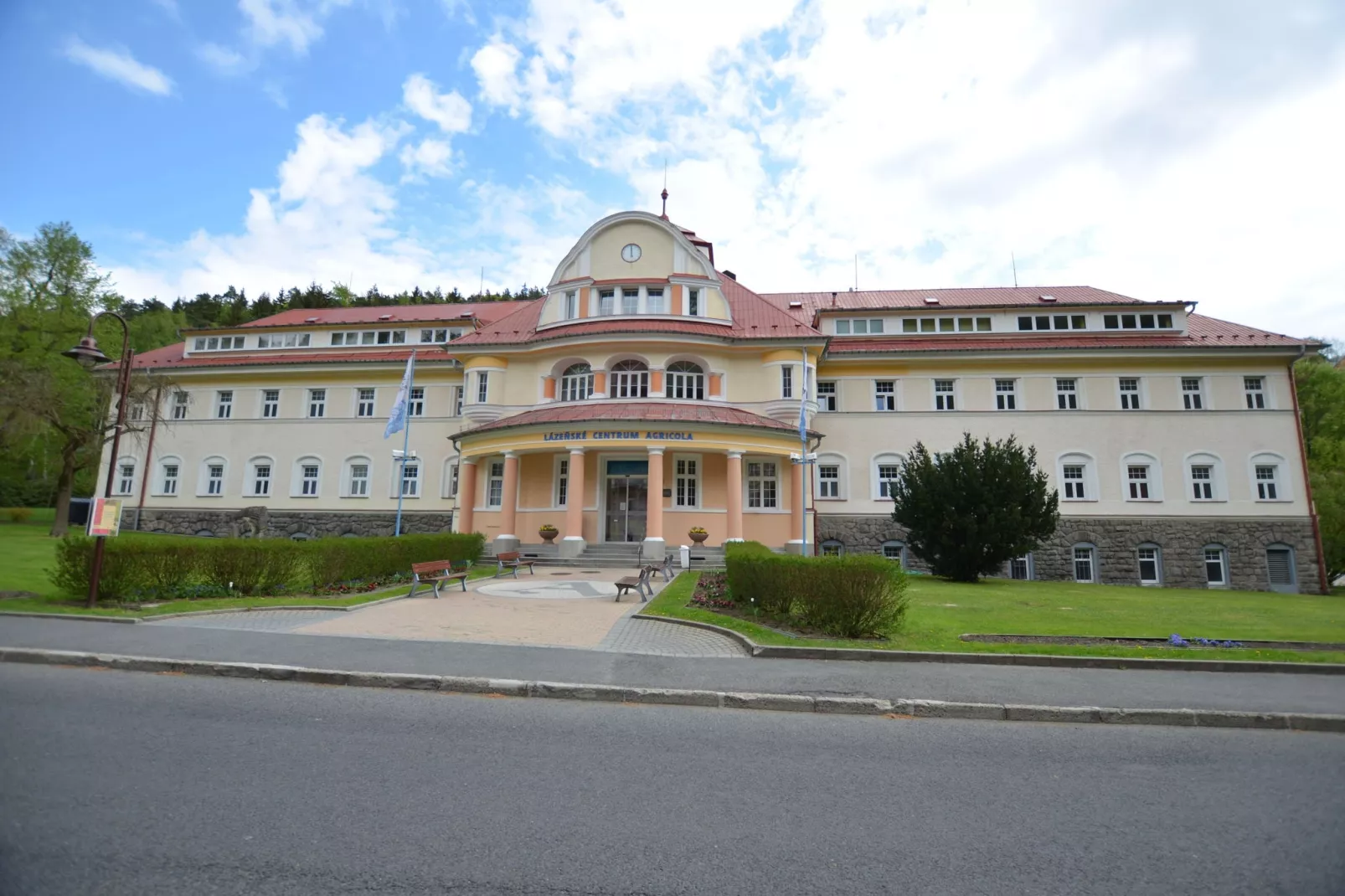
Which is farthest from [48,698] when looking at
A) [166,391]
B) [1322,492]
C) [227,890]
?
[1322,492]

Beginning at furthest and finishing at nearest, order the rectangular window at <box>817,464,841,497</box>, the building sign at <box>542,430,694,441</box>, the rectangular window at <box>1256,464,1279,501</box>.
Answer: the rectangular window at <box>817,464,841,497</box> < the rectangular window at <box>1256,464,1279,501</box> < the building sign at <box>542,430,694,441</box>

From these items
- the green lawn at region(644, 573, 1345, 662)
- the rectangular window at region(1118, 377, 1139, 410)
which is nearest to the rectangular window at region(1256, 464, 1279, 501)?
the rectangular window at region(1118, 377, 1139, 410)

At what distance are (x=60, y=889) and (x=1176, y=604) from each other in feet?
72.1

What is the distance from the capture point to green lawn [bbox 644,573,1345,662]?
997cm

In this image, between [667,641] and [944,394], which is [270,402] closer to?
[667,641]

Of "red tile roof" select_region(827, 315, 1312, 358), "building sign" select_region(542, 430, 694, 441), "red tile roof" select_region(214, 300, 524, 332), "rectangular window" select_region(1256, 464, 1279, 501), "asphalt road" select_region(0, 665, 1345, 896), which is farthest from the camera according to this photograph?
"red tile roof" select_region(214, 300, 524, 332)

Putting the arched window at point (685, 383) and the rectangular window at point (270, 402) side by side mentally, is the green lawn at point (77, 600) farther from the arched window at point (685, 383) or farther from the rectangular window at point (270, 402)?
the rectangular window at point (270, 402)

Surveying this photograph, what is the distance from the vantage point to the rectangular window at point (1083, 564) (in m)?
28.5

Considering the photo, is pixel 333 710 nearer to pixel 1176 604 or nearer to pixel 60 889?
pixel 60 889

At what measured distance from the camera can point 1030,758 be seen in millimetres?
5828

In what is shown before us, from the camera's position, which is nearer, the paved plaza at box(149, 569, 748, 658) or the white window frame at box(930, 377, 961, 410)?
the paved plaza at box(149, 569, 748, 658)

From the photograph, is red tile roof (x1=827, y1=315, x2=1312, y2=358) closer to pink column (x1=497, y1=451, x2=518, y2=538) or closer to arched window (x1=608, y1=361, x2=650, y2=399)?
arched window (x1=608, y1=361, x2=650, y2=399)

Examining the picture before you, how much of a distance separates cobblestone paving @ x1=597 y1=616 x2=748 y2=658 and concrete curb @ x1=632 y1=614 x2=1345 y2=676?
712 millimetres

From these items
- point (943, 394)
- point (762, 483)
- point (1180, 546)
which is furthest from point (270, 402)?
point (1180, 546)
